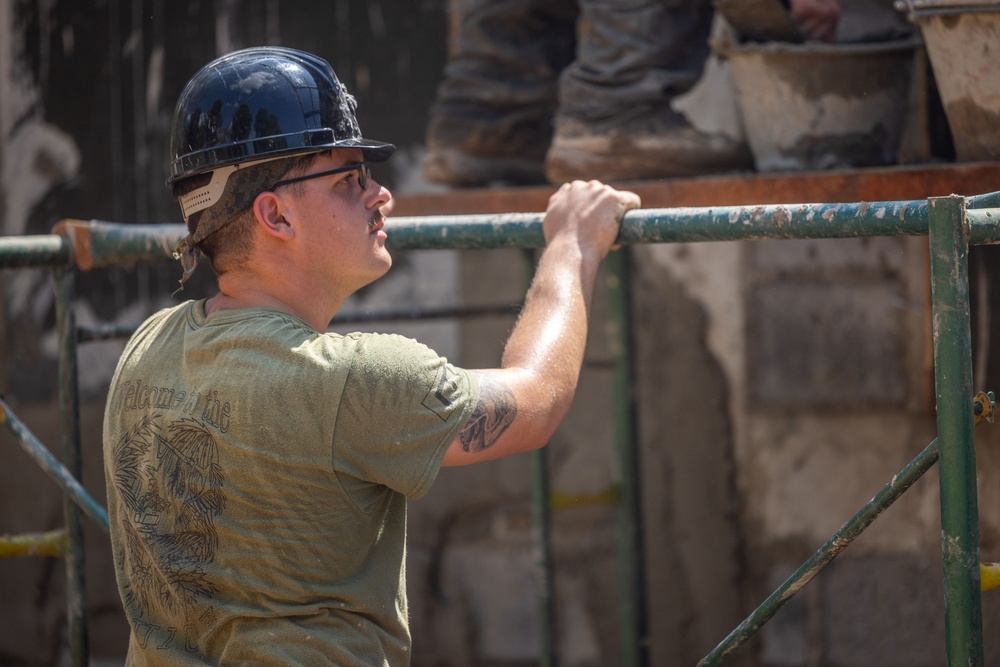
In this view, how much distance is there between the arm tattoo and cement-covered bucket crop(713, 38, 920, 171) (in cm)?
127

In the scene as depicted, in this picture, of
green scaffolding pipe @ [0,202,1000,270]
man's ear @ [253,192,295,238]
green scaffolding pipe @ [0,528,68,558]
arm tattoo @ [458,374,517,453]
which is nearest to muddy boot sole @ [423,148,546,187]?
green scaffolding pipe @ [0,202,1000,270]

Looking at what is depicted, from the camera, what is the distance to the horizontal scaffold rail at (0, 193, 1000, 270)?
1621 mm

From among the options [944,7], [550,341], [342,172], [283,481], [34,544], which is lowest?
[34,544]

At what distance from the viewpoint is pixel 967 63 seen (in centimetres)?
224

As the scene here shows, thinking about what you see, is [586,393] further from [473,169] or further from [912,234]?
[912,234]

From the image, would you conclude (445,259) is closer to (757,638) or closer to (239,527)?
(757,638)

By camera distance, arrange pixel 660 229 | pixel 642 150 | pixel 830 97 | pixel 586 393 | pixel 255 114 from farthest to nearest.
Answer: pixel 586 393, pixel 642 150, pixel 830 97, pixel 660 229, pixel 255 114

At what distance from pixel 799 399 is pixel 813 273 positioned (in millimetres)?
394

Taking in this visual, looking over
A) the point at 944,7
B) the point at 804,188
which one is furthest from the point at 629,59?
the point at 944,7

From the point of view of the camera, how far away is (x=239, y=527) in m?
1.52

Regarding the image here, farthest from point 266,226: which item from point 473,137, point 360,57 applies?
point 360,57

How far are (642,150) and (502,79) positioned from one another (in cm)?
65

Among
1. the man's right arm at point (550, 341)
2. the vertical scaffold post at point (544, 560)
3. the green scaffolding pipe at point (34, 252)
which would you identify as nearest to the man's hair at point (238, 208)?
the man's right arm at point (550, 341)

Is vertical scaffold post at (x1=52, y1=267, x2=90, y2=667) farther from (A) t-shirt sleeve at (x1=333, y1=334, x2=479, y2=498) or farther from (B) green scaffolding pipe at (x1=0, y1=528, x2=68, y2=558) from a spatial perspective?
(A) t-shirt sleeve at (x1=333, y1=334, x2=479, y2=498)
